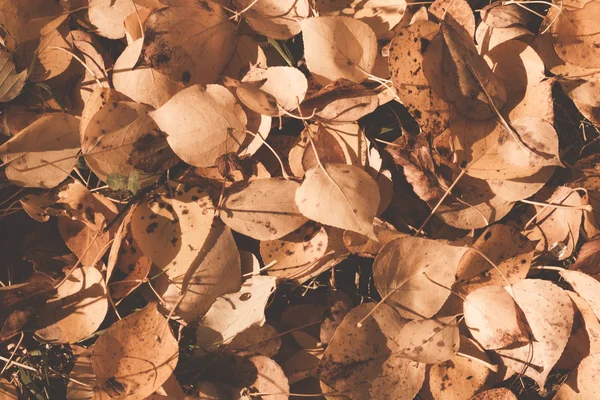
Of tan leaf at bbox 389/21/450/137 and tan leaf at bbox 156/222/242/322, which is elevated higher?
tan leaf at bbox 389/21/450/137

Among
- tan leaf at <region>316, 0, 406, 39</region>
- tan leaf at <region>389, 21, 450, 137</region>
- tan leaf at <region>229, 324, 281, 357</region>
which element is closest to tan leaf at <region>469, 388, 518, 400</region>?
tan leaf at <region>229, 324, 281, 357</region>

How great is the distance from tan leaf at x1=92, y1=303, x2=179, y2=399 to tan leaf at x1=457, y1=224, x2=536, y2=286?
45 cm

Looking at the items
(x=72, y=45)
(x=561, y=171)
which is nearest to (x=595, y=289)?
(x=561, y=171)

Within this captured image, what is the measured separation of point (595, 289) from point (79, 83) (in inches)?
34.2

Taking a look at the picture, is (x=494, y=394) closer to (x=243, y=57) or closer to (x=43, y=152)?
(x=243, y=57)

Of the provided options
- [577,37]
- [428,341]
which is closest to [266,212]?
[428,341]

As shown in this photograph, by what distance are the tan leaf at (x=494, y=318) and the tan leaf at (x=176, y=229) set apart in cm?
41

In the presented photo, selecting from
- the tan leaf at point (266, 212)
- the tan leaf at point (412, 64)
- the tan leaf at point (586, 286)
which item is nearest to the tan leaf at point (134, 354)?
the tan leaf at point (266, 212)

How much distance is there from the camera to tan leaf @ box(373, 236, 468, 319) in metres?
0.85

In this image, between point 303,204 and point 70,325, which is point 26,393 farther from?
point 303,204

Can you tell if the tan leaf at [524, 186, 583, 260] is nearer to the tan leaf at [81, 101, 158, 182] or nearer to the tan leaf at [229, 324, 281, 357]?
the tan leaf at [229, 324, 281, 357]

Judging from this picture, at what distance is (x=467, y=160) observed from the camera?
89cm

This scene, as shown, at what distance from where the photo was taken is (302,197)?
2.73 ft

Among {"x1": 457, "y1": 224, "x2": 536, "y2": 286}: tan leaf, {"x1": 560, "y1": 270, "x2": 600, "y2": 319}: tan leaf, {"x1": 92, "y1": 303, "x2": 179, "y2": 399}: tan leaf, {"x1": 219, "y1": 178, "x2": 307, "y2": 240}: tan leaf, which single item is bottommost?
{"x1": 92, "y1": 303, "x2": 179, "y2": 399}: tan leaf
